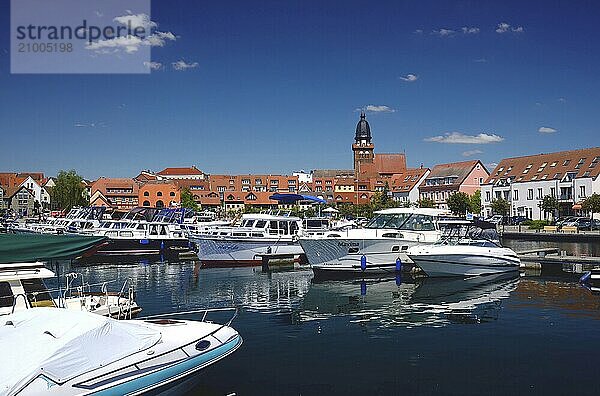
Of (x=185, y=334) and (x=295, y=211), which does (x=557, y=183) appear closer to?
(x=295, y=211)

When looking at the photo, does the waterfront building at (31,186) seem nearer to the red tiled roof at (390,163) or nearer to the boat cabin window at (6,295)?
the red tiled roof at (390,163)

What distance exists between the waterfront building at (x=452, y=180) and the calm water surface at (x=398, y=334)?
72262 mm

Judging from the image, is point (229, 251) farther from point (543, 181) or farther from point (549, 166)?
point (549, 166)

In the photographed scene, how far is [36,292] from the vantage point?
14.2 m

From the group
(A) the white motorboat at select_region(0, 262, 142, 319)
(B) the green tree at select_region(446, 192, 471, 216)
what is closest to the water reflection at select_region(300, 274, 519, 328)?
(A) the white motorboat at select_region(0, 262, 142, 319)

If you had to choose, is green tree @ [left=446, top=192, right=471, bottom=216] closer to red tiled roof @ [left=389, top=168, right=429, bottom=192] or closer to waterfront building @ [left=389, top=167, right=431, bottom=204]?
waterfront building @ [left=389, top=167, right=431, bottom=204]

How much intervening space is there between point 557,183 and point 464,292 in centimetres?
5825

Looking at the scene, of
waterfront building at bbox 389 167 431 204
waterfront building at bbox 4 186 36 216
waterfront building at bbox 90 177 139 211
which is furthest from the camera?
waterfront building at bbox 4 186 36 216

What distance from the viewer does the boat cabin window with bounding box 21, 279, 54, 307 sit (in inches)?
563

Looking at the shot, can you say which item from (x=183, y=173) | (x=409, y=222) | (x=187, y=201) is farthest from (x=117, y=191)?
(x=409, y=222)

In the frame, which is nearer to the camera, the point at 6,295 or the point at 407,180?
the point at 6,295

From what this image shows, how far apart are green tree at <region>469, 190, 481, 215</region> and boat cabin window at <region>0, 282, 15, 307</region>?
76.5 metres

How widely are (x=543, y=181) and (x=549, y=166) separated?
3.49 meters

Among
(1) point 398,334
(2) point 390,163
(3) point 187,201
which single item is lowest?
(1) point 398,334
